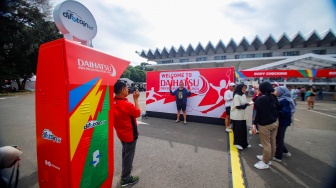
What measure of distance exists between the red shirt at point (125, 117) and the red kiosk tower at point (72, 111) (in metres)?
0.19

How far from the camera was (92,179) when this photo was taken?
1.79 metres

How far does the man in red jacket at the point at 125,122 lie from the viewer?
209cm

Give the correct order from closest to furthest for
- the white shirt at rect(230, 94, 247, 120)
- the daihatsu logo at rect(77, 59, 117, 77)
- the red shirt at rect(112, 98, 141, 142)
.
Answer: the daihatsu logo at rect(77, 59, 117, 77)
the red shirt at rect(112, 98, 141, 142)
the white shirt at rect(230, 94, 247, 120)

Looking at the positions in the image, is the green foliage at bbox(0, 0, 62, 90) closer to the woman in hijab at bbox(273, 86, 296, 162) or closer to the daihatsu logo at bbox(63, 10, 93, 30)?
the daihatsu logo at bbox(63, 10, 93, 30)

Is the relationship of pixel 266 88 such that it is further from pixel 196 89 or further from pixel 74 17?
pixel 74 17

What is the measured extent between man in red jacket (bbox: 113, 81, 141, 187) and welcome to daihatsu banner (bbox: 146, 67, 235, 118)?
4.14 m

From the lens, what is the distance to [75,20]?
1.94 metres

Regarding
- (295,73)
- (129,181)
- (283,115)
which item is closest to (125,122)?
(129,181)

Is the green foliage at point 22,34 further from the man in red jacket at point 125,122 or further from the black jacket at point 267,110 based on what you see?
the black jacket at point 267,110

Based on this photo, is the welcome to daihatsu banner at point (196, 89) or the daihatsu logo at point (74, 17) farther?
the welcome to daihatsu banner at point (196, 89)

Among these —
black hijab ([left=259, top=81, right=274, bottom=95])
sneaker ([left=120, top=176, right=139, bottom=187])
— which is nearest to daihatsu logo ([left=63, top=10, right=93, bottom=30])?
sneaker ([left=120, top=176, right=139, bottom=187])

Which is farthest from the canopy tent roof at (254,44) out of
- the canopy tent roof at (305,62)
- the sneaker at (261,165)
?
the sneaker at (261,165)

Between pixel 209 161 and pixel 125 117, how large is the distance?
2113mm

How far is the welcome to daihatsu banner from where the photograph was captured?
5.61 metres
